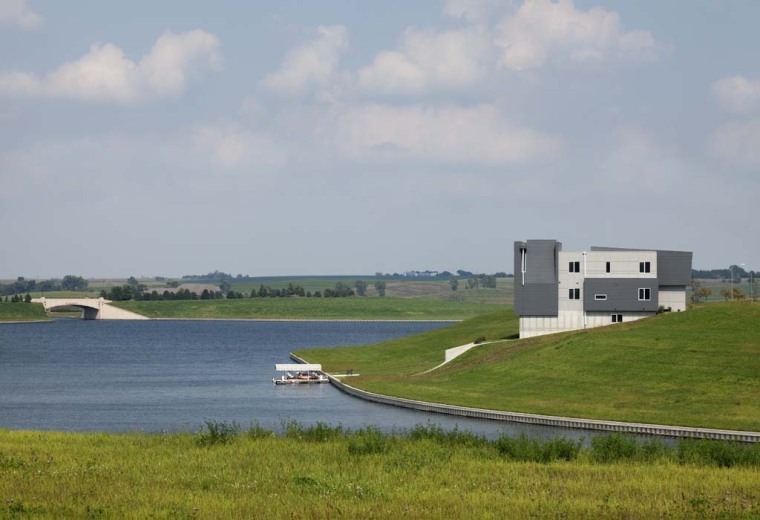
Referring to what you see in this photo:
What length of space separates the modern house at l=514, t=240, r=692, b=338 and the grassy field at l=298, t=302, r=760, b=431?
678 cm

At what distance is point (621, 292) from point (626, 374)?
99.2 feet

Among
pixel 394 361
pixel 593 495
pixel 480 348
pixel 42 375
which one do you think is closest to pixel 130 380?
pixel 42 375

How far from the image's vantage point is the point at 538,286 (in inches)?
4461

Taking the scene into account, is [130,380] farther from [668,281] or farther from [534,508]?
[534,508]

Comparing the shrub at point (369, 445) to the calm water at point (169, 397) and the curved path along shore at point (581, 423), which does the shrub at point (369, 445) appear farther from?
the curved path along shore at point (581, 423)

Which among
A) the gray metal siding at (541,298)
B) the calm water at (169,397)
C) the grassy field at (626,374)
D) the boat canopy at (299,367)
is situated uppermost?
the gray metal siding at (541,298)

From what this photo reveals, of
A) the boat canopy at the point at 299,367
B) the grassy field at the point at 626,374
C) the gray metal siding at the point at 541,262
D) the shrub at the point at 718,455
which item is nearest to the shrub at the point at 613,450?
the shrub at the point at 718,455

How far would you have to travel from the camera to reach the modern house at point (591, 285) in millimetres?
112250

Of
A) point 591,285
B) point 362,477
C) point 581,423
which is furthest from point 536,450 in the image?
point 591,285

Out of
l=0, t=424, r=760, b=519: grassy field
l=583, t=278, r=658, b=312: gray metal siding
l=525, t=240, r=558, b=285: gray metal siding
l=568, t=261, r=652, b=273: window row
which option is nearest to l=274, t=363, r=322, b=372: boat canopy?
l=525, t=240, r=558, b=285: gray metal siding

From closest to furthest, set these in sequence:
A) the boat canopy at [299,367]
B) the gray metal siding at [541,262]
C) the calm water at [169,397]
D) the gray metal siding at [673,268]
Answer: the calm water at [169,397], the gray metal siding at [541,262], the gray metal siding at [673,268], the boat canopy at [299,367]

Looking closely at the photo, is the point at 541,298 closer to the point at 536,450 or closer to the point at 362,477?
the point at 536,450

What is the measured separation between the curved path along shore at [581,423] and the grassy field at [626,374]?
1.63m

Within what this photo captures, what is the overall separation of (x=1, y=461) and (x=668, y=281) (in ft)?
284
